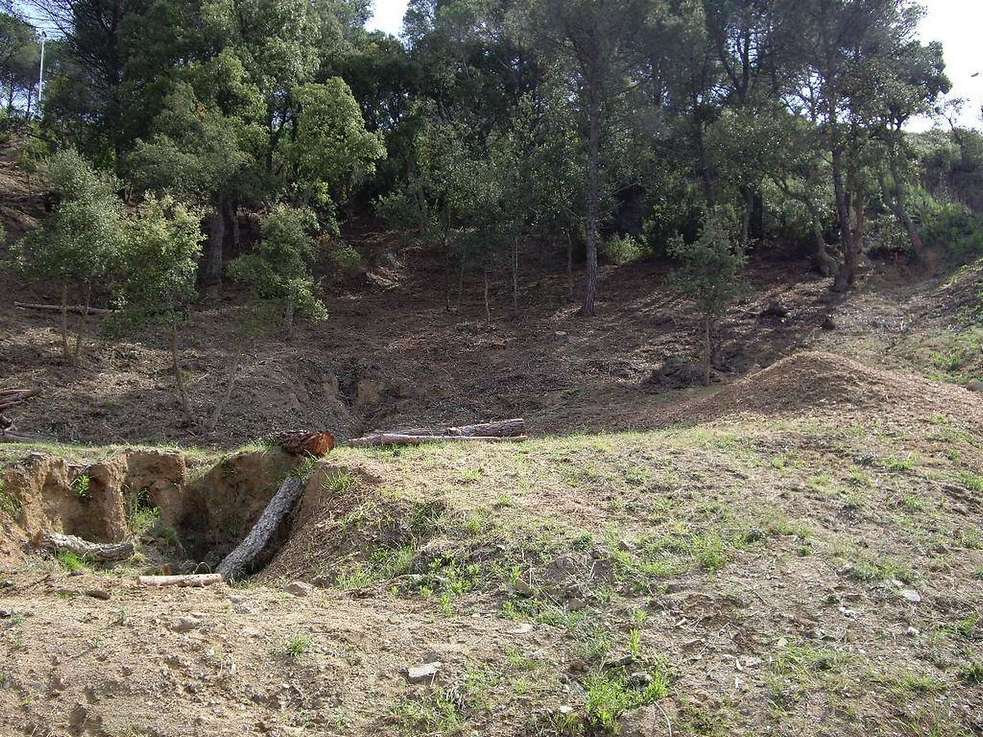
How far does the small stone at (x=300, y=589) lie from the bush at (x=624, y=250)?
19.0m

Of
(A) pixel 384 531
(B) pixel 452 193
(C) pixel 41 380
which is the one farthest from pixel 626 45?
(A) pixel 384 531

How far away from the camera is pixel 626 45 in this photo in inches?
864

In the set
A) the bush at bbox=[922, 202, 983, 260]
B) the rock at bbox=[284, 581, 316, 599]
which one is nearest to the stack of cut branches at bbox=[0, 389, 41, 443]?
the rock at bbox=[284, 581, 316, 599]

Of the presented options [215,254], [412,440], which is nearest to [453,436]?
[412,440]

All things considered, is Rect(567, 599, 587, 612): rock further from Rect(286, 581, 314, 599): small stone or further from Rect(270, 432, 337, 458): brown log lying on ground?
Rect(270, 432, 337, 458): brown log lying on ground

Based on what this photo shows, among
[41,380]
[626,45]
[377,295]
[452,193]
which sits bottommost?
[41,380]

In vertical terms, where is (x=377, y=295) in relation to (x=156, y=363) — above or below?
above

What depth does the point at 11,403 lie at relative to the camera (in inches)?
533

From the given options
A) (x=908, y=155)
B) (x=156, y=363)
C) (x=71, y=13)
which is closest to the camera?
(x=156, y=363)

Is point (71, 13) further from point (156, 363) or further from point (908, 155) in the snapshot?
point (908, 155)

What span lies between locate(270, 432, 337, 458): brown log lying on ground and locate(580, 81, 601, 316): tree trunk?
12.6 meters

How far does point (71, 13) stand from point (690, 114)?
18895mm

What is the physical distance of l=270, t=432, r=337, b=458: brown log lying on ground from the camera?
9.12 m

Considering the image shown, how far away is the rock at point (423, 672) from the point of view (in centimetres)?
517
